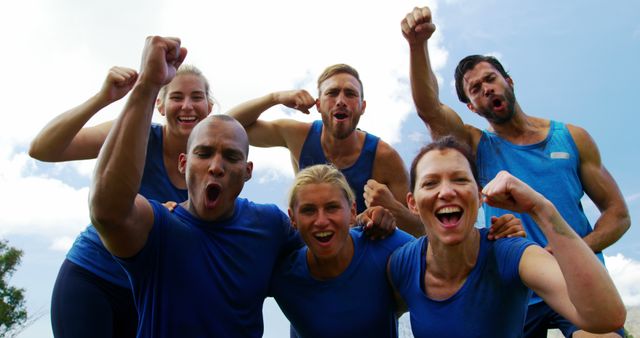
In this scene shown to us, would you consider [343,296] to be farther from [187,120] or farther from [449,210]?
[187,120]

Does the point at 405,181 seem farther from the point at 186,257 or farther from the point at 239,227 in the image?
the point at 186,257

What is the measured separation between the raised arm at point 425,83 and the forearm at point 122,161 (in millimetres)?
2700

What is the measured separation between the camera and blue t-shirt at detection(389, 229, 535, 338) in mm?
3564

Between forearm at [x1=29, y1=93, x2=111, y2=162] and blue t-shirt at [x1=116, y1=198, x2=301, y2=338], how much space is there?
1160 mm

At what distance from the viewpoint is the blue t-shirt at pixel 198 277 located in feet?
11.9

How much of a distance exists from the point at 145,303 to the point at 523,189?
2626mm

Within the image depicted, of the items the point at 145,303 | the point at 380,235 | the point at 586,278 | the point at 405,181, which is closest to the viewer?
the point at 586,278

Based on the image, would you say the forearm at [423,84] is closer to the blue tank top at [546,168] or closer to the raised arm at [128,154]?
the blue tank top at [546,168]

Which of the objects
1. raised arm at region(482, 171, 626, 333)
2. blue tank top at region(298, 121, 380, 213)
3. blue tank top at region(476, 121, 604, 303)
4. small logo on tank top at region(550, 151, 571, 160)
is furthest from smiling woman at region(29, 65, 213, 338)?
small logo on tank top at region(550, 151, 571, 160)

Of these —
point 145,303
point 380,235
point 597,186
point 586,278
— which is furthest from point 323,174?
point 597,186

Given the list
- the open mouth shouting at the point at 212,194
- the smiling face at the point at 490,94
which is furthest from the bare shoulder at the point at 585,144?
the open mouth shouting at the point at 212,194

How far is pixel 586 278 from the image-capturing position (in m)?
2.95

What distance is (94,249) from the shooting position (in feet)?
15.3

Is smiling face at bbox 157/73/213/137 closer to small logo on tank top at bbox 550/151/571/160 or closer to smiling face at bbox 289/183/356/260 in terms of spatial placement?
smiling face at bbox 289/183/356/260
